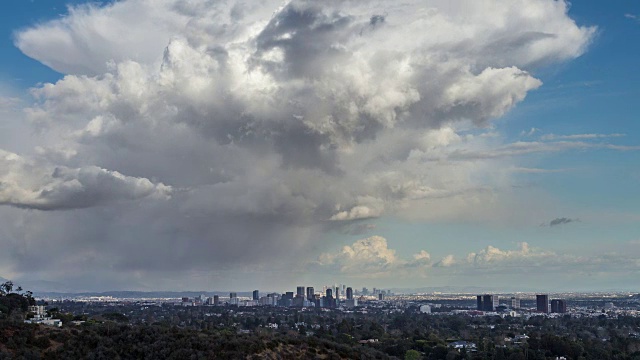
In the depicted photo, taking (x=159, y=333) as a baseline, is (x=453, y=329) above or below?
below

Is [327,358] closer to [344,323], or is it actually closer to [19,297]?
[19,297]

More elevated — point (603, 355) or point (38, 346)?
point (38, 346)

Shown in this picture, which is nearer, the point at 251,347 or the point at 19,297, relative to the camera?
the point at 251,347

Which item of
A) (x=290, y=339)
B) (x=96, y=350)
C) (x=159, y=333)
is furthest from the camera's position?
(x=290, y=339)

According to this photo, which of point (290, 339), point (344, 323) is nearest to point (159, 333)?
point (290, 339)

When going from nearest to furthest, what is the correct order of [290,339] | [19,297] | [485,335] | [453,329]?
[290,339], [19,297], [485,335], [453,329]

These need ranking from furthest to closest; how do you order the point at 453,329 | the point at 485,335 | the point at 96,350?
the point at 453,329
the point at 485,335
the point at 96,350

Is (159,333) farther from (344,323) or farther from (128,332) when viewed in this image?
(344,323)

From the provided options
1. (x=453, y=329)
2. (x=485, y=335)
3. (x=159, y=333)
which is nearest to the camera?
(x=159, y=333)

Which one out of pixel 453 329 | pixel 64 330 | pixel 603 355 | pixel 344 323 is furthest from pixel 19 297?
pixel 453 329
